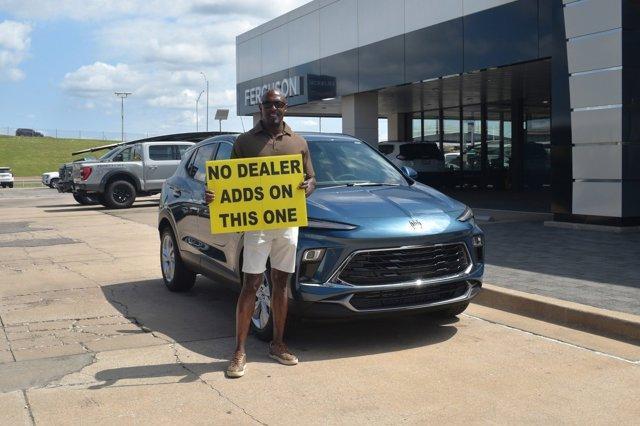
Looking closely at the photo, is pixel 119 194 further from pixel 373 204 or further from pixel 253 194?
pixel 253 194

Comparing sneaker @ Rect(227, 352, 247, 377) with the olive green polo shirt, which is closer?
sneaker @ Rect(227, 352, 247, 377)

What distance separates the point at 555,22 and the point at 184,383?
1045cm

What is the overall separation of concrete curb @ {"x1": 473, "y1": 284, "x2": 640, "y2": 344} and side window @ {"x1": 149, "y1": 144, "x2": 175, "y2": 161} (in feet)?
52.9

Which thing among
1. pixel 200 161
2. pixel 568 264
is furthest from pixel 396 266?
pixel 568 264

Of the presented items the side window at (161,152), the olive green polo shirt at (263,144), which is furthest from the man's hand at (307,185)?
the side window at (161,152)

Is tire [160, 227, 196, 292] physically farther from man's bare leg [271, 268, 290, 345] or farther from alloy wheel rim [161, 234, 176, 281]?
man's bare leg [271, 268, 290, 345]

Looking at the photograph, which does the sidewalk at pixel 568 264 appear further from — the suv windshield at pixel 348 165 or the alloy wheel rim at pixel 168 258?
the alloy wheel rim at pixel 168 258

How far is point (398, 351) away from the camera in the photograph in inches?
221

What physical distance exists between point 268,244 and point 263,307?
0.81 meters

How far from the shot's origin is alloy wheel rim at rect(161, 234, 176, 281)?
8117 mm

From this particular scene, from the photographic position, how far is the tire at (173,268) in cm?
795

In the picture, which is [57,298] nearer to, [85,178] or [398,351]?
[398,351]

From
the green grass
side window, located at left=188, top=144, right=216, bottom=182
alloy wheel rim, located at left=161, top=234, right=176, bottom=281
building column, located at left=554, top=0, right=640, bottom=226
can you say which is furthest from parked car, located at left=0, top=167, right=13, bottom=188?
side window, located at left=188, top=144, right=216, bottom=182

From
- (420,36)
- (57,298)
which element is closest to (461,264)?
(57,298)
